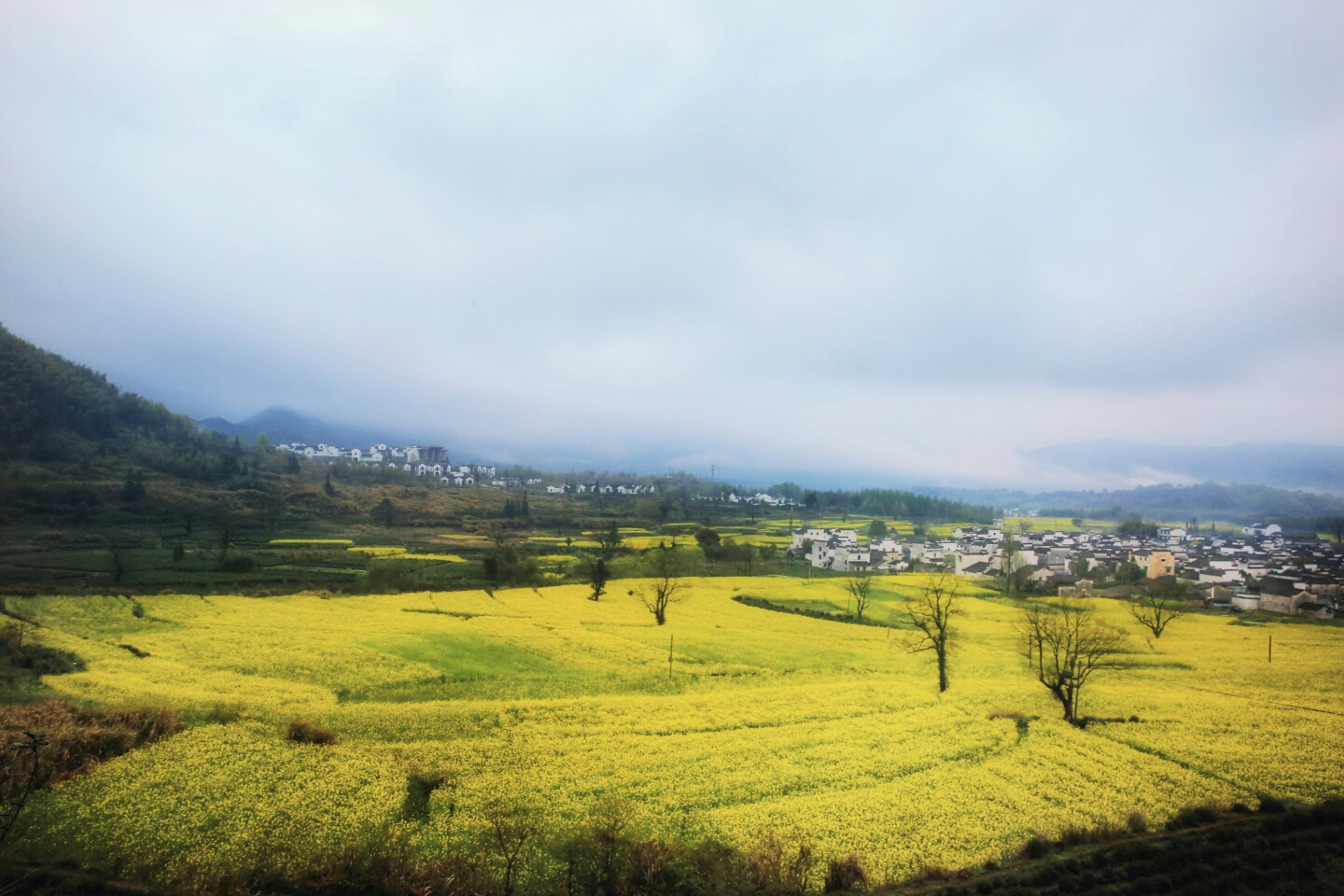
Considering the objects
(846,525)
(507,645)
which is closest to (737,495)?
(846,525)

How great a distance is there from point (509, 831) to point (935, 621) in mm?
21755

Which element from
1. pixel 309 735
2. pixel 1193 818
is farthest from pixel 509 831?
pixel 1193 818

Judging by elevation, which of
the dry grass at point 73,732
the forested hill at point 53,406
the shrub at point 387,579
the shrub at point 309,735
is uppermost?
the forested hill at point 53,406

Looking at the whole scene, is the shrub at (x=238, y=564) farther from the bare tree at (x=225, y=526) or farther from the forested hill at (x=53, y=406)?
the forested hill at (x=53, y=406)

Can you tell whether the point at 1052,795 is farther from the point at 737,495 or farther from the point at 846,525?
the point at 737,495

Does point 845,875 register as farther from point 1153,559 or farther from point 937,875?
point 1153,559

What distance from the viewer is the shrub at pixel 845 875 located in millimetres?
11672

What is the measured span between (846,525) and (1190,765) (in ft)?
194

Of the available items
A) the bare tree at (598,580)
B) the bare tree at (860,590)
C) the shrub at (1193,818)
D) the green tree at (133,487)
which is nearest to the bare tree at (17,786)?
the shrub at (1193,818)

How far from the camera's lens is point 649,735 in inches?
717

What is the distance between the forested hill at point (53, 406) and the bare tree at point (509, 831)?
139ft

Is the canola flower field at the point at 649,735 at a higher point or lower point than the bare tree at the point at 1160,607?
lower

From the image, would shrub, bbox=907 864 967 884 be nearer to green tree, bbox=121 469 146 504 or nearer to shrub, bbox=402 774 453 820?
shrub, bbox=402 774 453 820

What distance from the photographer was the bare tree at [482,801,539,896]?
11.6m
